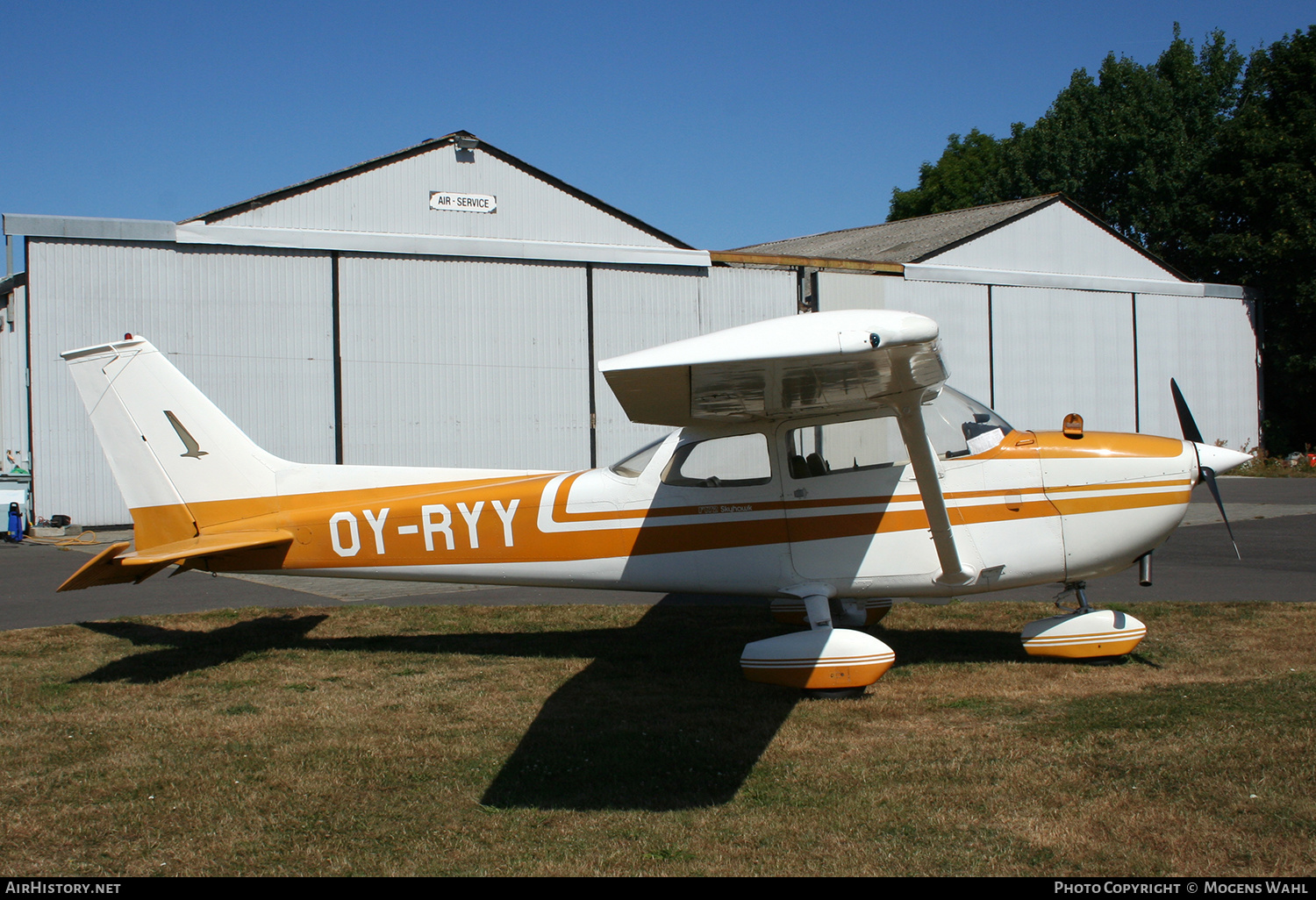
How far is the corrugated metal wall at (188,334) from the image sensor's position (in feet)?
49.9

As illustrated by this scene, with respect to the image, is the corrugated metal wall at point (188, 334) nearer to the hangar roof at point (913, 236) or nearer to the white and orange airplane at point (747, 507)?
the white and orange airplane at point (747, 507)

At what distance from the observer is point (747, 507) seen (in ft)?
21.7

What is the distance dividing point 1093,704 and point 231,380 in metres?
14.7

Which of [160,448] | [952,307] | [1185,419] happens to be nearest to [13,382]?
[160,448]

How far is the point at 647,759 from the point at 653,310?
14.5 metres

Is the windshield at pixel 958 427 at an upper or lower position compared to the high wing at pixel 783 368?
lower

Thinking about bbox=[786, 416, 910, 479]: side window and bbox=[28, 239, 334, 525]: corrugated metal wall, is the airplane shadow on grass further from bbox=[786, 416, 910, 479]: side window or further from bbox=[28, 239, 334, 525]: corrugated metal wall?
bbox=[28, 239, 334, 525]: corrugated metal wall

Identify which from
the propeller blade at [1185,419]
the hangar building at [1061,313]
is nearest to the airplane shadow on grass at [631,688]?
the propeller blade at [1185,419]

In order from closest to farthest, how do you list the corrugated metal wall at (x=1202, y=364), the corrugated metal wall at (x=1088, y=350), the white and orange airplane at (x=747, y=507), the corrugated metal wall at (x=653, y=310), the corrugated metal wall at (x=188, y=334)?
the white and orange airplane at (x=747, y=507), the corrugated metal wall at (x=188, y=334), the corrugated metal wall at (x=653, y=310), the corrugated metal wall at (x=1088, y=350), the corrugated metal wall at (x=1202, y=364)

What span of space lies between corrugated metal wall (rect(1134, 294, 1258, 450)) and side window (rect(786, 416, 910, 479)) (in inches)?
848

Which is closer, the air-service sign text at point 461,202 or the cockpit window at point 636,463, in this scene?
the cockpit window at point 636,463

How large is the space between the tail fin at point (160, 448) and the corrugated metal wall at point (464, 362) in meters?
9.69

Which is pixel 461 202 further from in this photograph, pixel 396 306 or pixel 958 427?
pixel 958 427
